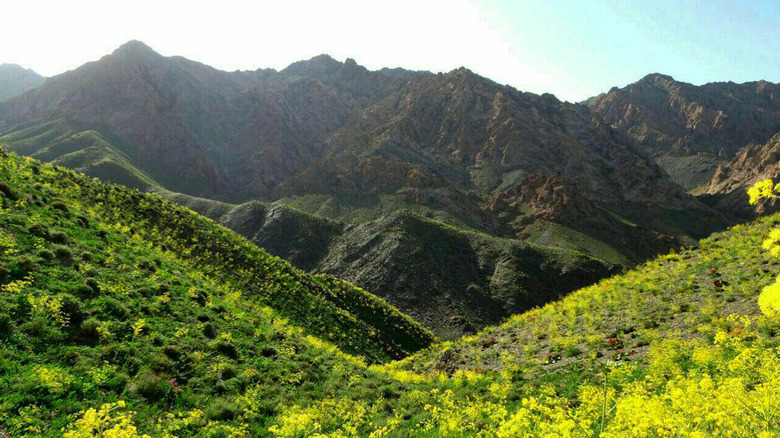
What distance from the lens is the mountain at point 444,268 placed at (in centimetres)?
6556

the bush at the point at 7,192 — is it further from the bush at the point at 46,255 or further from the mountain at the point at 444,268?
the mountain at the point at 444,268

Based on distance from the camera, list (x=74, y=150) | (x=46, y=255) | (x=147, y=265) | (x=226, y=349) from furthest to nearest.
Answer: (x=74, y=150) < (x=147, y=265) < (x=226, y=349) < (x=46, y=255)

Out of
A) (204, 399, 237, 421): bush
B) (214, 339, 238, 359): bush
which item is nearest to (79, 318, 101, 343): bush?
(214, 339, 238, 359): bush

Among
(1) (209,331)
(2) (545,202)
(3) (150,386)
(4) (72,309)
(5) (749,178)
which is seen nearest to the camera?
(3) (150,386)

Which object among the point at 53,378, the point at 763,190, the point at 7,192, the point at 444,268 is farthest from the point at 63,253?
the point at 444,268

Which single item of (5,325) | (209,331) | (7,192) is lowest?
(209,331)

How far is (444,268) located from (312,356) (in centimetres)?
5482

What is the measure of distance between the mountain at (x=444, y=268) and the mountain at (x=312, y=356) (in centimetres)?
3363

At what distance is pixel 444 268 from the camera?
74125 mm

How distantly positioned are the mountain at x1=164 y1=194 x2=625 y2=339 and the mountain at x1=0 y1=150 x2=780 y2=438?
110 ft

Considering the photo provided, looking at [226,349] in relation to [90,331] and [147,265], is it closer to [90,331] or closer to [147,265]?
[90,331]

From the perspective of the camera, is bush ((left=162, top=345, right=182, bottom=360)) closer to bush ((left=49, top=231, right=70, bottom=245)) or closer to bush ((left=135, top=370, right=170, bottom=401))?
bush ((left=135, top=370, right=170, bottom=401))

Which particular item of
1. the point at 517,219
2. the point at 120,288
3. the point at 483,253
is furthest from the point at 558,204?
the point at 120,288

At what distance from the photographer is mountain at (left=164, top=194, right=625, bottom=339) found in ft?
215
